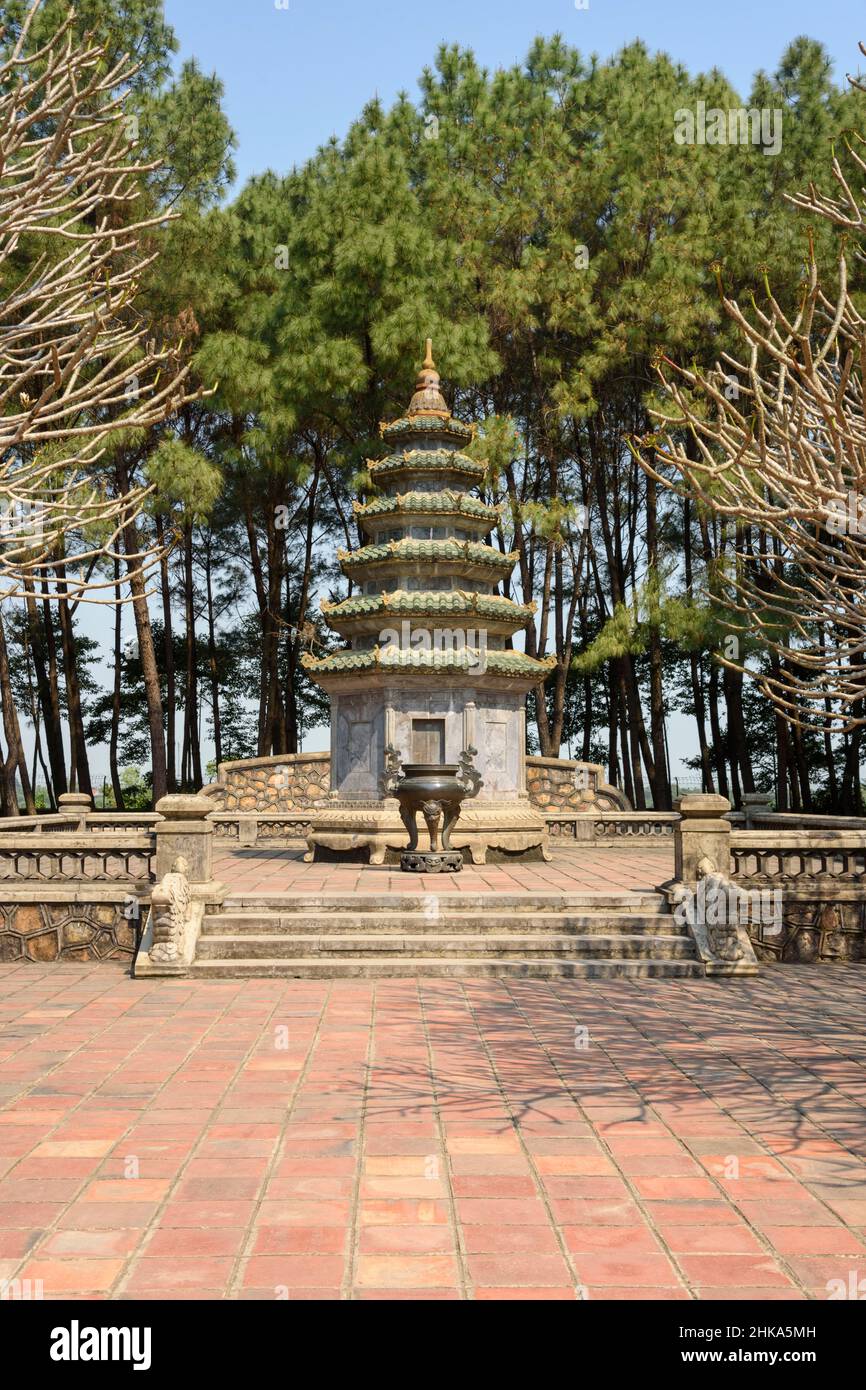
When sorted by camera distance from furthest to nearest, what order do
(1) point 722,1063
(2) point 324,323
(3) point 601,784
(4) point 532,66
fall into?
1. (4) point 532,66
2. (2) point 324,323
3. (3) point 601,784
4. (1) point 722,1063

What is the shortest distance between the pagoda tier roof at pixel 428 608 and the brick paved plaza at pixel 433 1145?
10116mm

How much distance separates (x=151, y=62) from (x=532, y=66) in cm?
998

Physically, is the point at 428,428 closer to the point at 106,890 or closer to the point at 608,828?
the point at 608,828

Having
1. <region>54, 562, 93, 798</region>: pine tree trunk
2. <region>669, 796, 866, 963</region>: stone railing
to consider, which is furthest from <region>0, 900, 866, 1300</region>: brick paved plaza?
<region>54, 562, 93, 798</region>: pine tree trunk

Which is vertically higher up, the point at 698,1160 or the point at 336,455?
the point at 336,455

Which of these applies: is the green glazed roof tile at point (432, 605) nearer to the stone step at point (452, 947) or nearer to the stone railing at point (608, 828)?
the stone railing at point (608, 828)

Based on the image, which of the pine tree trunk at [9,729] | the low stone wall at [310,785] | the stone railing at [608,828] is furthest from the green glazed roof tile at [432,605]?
the pine tree trunk at [9,729]

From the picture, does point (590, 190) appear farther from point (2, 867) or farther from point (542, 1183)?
point (542, 1183)

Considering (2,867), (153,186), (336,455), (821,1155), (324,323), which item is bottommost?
(821,1155)

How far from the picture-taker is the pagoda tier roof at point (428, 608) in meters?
19.5

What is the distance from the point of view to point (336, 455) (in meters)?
28.1

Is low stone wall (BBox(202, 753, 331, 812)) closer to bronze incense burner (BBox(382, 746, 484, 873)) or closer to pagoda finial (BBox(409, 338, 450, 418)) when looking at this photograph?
pagoda finial (BBox(409, 338, 450, 418))

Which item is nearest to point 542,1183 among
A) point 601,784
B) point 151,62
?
point 601,784

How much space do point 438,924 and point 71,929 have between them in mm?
Answer: 3826
